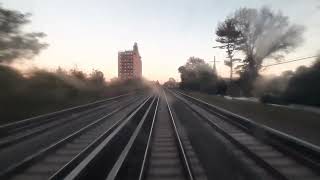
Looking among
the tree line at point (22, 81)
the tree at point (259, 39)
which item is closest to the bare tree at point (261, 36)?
the tree at point (259, 39)

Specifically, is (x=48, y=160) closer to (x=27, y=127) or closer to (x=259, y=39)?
(x=27, y=127)

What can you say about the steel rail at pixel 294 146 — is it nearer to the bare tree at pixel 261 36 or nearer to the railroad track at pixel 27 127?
the railroad track at pixel 27 127

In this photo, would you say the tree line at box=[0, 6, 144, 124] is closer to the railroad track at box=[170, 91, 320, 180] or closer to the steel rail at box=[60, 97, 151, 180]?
the steel rail at box=[60, 97, 151, 180]

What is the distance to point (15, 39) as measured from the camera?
35.2 m

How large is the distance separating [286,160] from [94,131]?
38.9 feet

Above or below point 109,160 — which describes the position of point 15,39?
above

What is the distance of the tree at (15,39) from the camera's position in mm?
33594

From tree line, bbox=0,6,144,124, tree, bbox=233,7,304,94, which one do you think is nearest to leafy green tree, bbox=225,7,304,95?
tree, bbox=233,7,304,94

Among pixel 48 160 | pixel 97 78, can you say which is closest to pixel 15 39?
pixel 48 160

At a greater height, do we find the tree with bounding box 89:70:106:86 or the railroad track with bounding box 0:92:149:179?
the tree with bounding box 89:70:106:86

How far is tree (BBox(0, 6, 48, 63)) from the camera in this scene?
110ft

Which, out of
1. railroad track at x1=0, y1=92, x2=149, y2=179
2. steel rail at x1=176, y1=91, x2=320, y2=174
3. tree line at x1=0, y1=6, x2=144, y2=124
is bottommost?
railroad track at x1=0, y1=92, x2=149, y2=179

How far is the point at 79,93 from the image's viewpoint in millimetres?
52156

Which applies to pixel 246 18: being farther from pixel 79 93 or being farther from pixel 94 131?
pixel 94 131
